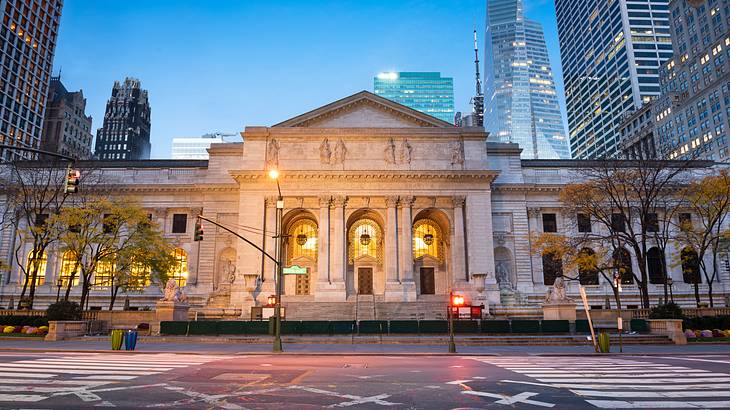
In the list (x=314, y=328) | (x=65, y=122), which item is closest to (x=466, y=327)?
(x=314, y=328)

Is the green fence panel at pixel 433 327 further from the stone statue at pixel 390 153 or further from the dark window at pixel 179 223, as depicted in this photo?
the dark window at pixel 179 223

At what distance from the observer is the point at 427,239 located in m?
53.7

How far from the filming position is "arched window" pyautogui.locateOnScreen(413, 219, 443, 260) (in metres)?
53.6

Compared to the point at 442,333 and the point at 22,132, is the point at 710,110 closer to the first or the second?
the point at 442,333

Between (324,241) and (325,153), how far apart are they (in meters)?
9.59

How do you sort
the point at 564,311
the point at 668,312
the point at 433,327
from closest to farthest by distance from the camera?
→ the point at 668,312 < the point at 433,327 < the point at 564,311

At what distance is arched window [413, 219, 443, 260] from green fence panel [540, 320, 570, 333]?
22105mm

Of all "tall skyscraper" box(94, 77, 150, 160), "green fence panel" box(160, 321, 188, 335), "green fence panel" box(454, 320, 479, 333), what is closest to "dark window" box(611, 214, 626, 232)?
"green fence panel" box(454, 320, 479, 333)

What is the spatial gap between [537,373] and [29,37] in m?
115

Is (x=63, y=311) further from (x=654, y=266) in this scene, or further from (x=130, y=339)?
(x=654, y=266)

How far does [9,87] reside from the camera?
89.2 metres

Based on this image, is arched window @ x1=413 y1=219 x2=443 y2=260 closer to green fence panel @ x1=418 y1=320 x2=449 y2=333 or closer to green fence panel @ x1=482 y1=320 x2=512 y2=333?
green fence panel @ x1=418 y1=320 x2=449 y2=333

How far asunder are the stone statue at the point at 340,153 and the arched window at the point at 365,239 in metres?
7.77

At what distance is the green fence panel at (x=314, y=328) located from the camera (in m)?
31.9
